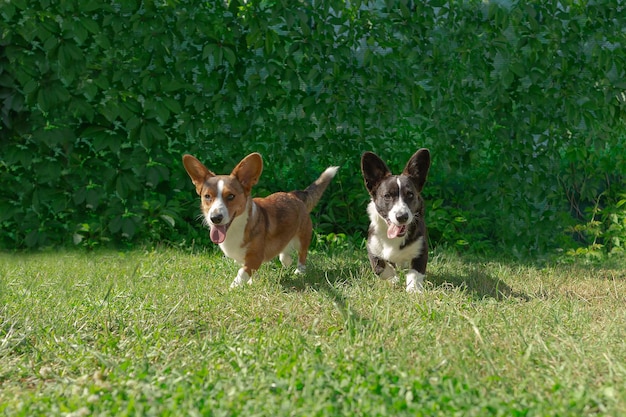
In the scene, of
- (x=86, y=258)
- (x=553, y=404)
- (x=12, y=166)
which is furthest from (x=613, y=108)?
(x=12, y=166)

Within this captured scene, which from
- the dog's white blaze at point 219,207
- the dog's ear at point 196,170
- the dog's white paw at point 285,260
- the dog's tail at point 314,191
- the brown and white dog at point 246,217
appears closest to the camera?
the dog's white blaze at point 219,207

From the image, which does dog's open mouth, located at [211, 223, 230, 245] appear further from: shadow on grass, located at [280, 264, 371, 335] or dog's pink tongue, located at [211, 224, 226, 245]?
shadow on grass, located at [280, 264, 371, 335]

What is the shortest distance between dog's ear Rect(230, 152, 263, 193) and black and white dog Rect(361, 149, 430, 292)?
2.12 feet

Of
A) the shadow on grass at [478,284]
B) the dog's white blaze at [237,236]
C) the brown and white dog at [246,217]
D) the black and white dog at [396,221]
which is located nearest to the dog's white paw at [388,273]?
the black and white dog at [396,221]

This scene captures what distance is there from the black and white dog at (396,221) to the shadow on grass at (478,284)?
22cm

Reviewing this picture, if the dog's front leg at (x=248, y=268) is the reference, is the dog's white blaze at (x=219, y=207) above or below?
above

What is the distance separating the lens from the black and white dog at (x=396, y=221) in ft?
11.9

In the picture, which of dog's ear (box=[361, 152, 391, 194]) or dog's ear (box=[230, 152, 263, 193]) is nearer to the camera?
dog's ear (box=[230, 152, 263, 193])

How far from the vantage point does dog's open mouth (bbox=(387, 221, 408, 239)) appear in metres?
3.63

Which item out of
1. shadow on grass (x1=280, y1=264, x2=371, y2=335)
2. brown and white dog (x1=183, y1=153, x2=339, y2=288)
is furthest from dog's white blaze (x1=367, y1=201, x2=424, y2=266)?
brown and white dog (x1=183, y1=153, x2=339, y2=288)

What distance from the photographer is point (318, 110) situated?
16.1ft

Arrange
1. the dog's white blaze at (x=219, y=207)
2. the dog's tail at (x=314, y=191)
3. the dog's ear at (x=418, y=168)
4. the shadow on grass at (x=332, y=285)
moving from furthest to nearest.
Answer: the dog's tail at (x=314, y=191), the dog's ear at (x=418, y=168), the dog's white blaze at (x=219, y=207), the shadow on grass at (x=332, y=285)

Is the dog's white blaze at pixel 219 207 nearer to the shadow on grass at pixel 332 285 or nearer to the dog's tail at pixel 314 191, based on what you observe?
the shadow on grass at pixel 332 285

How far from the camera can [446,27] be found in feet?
16.8
